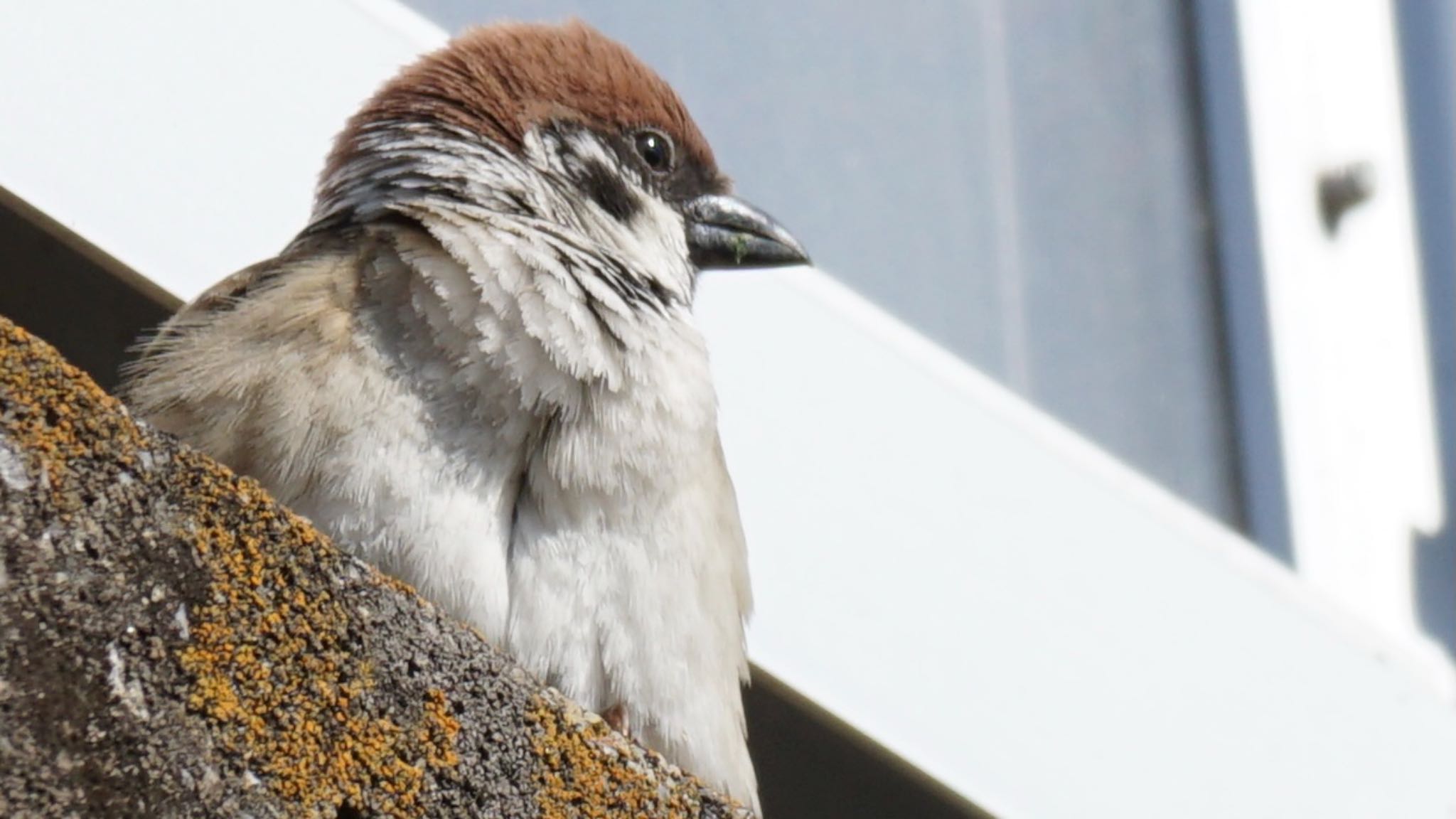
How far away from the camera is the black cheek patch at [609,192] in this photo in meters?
2.61

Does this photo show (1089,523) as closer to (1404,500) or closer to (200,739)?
(1404,500)

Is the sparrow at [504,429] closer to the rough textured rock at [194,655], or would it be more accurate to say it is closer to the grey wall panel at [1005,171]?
the rough textured rock at [194,655]

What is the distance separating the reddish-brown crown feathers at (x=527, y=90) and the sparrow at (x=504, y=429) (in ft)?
0.62

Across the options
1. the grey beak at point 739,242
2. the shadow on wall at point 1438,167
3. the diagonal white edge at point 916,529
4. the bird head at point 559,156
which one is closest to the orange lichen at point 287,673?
the bird head at point 559,156

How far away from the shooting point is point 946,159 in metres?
3.96

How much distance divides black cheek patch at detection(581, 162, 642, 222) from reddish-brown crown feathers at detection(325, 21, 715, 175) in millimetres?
70

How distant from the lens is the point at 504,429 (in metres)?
1.87

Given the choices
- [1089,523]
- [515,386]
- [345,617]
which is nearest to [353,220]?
[515,386]

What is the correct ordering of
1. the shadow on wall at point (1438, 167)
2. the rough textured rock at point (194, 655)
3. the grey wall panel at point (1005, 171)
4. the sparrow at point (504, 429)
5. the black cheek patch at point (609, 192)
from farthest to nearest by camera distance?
the shadow on wall at point (1438, 167) < the grey wall panel at point (1005, 171) < the black cheek patch at point (609, 192) < the sparrow at point (504, 429) < the rough textured rock at point (194, 655)

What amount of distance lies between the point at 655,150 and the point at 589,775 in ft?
5.18

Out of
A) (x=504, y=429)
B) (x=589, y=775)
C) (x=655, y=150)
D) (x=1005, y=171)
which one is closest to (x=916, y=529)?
(x=655, y=150)

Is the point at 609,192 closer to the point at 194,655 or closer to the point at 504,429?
the point at 504,429

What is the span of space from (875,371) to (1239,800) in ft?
2.69

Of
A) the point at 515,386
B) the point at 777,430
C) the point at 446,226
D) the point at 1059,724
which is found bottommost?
the point at 1059,724
